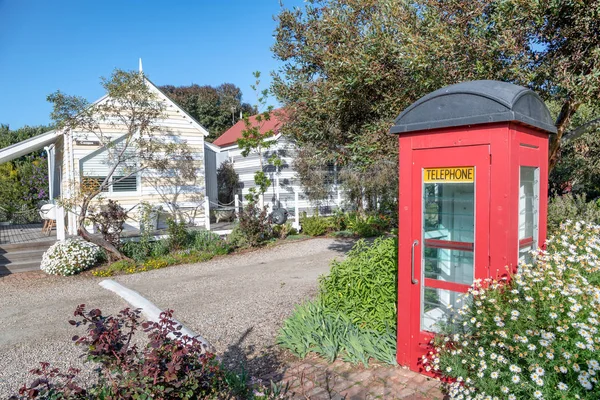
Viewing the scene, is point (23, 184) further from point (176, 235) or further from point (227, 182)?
point (176, 235)

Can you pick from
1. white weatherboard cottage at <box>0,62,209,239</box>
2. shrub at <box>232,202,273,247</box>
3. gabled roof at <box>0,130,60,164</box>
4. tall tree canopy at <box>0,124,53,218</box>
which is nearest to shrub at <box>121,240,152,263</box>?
white weatherboard cottage at <box>0,62,209,239</box>

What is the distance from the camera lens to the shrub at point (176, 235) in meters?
11.4

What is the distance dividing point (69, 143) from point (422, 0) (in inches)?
434

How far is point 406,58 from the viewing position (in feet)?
16.7

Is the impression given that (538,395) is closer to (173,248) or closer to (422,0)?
(422,0)

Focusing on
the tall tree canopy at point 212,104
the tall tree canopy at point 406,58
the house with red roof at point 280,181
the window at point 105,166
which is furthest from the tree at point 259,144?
the tall tree canopy at point 212,104

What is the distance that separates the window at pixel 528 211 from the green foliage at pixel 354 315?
4.89 ft

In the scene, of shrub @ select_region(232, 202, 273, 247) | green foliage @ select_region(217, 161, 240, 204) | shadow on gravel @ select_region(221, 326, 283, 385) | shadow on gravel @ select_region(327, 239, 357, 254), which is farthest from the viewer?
green foliage @ select_region(217, 161, 240, 204)

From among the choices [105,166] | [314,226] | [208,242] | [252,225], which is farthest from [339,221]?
[105,166]

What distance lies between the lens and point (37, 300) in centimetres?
773

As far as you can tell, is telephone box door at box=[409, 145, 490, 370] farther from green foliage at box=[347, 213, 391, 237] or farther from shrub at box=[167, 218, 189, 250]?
green foliage at box=[347, 213, 391, 237]

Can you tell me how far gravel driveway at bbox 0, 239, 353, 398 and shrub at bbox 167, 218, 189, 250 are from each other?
1.26 metres

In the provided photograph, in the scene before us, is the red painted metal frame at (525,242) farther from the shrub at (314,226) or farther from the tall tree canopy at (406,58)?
the shrub at (314,226)

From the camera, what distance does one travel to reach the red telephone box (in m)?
3.33
